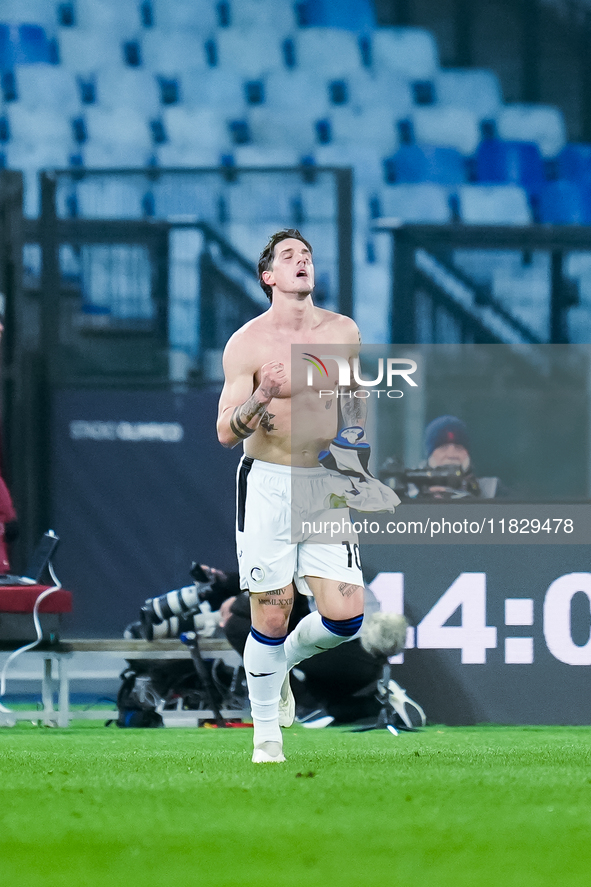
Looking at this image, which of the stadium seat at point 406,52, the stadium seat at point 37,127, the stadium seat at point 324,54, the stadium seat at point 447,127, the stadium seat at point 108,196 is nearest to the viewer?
the stadium seat at point 108,196

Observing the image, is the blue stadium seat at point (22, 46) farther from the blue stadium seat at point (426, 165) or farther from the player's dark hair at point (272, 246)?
the player's dark hair at point (272, 246)

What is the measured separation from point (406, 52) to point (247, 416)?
33.1 ft

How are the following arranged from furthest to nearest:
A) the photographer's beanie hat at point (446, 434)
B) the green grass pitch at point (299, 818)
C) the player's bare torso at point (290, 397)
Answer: the photographer's beanie hat at point (446, 434)
the player's bare torso at point (290, 397)
the green grass pitch at point (299, 818)

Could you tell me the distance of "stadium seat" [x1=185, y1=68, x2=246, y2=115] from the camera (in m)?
13.1

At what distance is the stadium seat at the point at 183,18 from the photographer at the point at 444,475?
6769mm

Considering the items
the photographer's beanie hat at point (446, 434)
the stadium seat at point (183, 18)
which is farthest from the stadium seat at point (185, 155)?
the photographer's beanie hat at point (446, 434)

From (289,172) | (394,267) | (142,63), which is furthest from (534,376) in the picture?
(142,63)

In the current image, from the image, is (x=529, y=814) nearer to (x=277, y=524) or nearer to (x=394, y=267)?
(x=277, y=524)

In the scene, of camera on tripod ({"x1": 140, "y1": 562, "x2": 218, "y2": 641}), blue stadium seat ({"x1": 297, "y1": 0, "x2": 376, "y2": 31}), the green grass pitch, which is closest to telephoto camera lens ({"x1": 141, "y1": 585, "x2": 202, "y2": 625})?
camera on tripod ({"x1": 140, "y1": 562, "x2": 218, "y2": 641})

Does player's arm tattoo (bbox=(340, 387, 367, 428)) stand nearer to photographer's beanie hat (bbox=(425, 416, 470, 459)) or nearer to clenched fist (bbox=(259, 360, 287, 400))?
clenched fist (bbox=(259, 360, 287, 400))

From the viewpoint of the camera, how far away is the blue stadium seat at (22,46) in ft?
42.5

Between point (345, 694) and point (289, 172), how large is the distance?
4.40 m

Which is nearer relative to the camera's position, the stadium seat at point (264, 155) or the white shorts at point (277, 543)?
the white shorts at point (277, 543)

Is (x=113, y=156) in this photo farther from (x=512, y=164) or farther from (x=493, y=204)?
(x=512, y=164)
